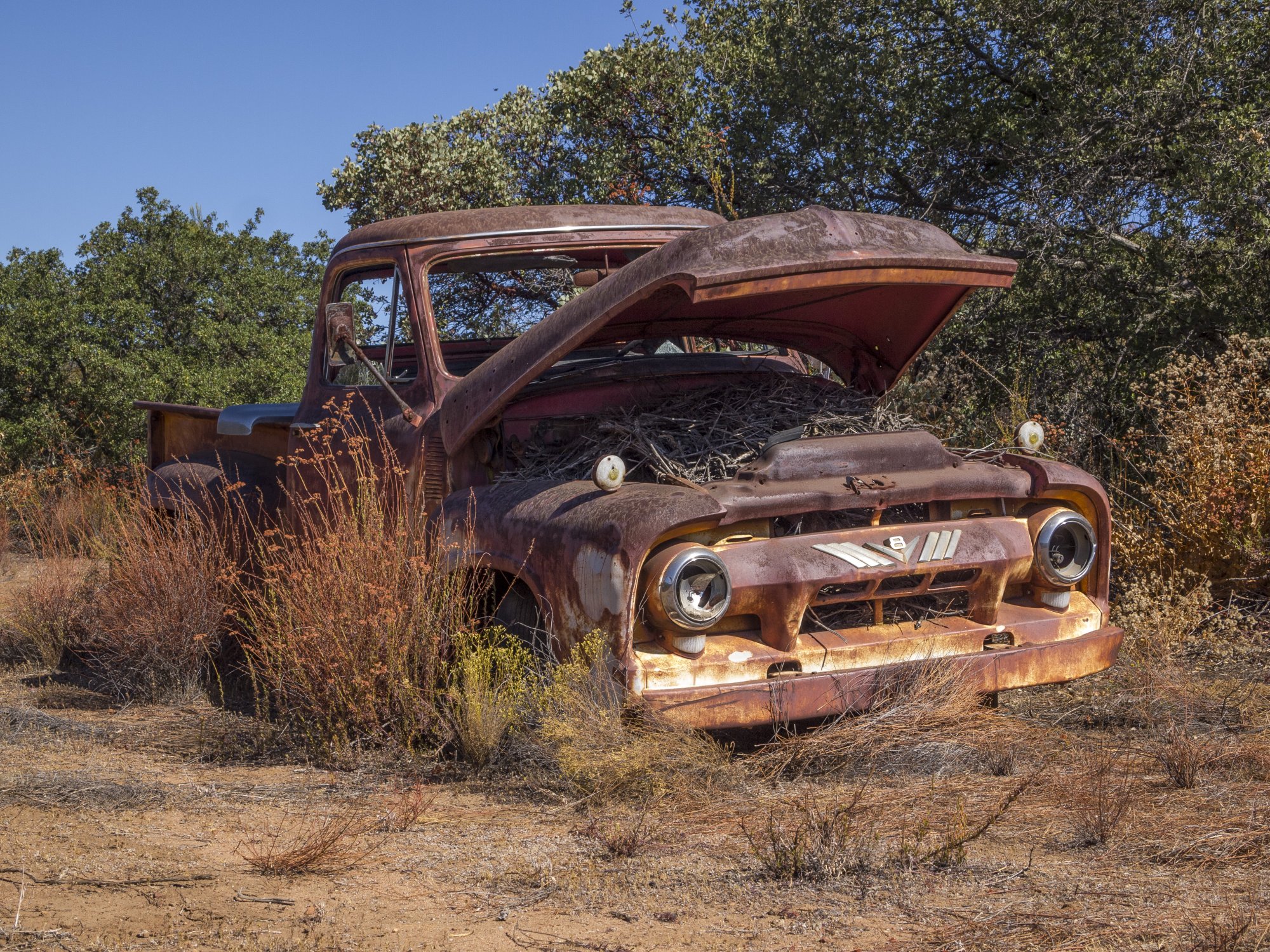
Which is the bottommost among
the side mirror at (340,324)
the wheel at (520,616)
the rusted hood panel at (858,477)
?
the wheel at (520,616)

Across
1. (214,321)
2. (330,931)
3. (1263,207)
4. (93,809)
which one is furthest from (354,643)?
(214,321)

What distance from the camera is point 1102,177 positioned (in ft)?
28.0

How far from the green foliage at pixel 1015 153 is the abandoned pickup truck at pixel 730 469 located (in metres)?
2.78

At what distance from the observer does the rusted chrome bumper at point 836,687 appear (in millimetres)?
3684

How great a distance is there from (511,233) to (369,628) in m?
1.78

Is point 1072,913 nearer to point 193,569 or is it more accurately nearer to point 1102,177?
point 193,569

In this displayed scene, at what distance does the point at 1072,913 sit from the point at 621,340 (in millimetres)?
2922

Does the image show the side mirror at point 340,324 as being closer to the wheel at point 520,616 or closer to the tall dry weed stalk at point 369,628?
the tall dry weed stalk at point 369,628

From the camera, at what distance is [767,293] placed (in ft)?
13.4

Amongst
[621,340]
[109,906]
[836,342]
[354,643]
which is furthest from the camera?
[836,342]

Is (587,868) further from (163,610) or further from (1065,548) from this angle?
(163,610)

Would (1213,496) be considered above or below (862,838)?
above

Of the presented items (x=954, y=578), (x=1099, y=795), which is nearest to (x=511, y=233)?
(x=954, y=578)

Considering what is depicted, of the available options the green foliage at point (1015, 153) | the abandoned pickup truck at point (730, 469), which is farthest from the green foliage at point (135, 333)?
the abandoned pickup truck at point (730, 469)
